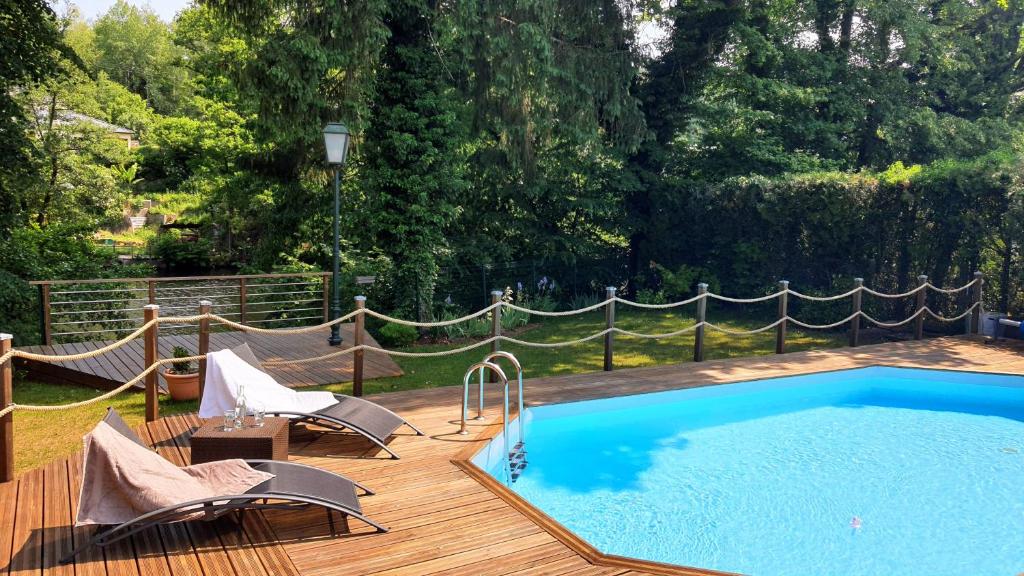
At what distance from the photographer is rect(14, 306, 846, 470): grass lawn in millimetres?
7816

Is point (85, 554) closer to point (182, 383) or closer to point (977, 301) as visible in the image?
point (182, 383)

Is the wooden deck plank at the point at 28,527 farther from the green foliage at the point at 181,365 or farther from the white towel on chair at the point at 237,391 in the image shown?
the green foliage at the point at 181,365

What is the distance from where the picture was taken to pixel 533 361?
11750 mm

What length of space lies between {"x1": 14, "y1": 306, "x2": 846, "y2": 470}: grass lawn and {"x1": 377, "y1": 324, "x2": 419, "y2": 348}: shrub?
0.23 metres

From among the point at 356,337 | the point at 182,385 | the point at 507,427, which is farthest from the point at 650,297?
the point at 182,385

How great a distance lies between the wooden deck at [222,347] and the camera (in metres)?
9.52

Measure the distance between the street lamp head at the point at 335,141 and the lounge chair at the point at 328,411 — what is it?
14.6 feet

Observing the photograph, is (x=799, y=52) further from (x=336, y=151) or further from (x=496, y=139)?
(x=336, y=151)

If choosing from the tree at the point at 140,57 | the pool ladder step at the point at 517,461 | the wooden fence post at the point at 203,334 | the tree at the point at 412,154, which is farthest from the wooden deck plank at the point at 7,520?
the tree at the point at 140,57

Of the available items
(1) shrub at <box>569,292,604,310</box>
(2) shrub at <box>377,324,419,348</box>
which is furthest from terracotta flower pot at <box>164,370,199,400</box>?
(1) shrub at <box>569,292,604,310</box>

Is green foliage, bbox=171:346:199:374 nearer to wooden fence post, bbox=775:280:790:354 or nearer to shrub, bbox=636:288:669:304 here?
wooden fence post, bbox=775:280:790:354

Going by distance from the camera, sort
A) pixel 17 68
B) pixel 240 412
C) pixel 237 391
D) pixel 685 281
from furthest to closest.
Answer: pixel 685 281 < pixel 17 68 < pixel 237 391 < pixel 240 412

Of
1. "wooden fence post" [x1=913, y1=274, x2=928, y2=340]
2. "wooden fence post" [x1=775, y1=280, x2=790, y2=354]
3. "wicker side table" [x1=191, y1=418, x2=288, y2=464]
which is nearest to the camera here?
"wicker side table" [x1=191, y1=418, x2=288, y2=464]

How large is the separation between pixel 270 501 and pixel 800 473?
518cm
